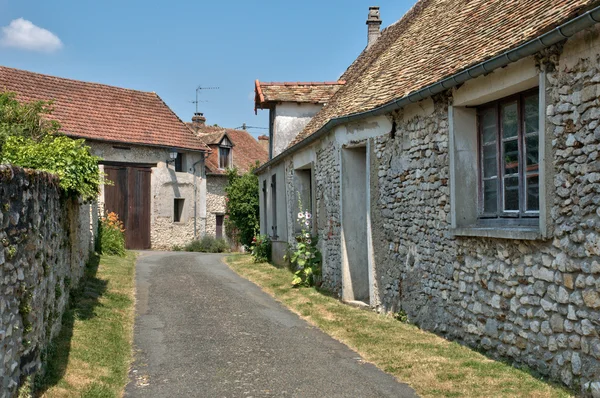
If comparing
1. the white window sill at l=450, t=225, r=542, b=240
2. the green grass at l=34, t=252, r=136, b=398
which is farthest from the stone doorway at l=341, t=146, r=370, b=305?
the green grass at l=34, t=252, r=136, b=398

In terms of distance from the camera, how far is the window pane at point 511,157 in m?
6.62

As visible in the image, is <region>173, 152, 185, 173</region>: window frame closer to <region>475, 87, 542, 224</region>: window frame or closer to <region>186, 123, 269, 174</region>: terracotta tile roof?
<region>186, 123, 269, 174</region>: terracotta tile roof

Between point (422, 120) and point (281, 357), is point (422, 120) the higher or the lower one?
the higher one

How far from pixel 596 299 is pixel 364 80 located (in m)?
8.24

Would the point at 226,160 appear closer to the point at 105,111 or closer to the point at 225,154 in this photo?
the point at 225,154

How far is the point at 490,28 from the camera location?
783 centimetres

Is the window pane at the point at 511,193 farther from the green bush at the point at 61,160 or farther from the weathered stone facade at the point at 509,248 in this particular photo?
the green bush at the point at 61,160

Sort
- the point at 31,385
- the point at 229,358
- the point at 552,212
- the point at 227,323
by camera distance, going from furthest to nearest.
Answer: the point at 227,323, the point at 229,358, the point at 552,212, the point at 31,385

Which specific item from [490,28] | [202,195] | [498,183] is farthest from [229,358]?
[202,195]

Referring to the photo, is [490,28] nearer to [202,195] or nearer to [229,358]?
[229,358]

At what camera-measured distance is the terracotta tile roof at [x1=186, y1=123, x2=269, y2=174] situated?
31.2 m

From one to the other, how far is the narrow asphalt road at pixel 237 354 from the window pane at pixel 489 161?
2548 mm

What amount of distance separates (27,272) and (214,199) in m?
25.4

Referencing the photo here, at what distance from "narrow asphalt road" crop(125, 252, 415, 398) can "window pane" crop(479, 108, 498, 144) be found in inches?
113
